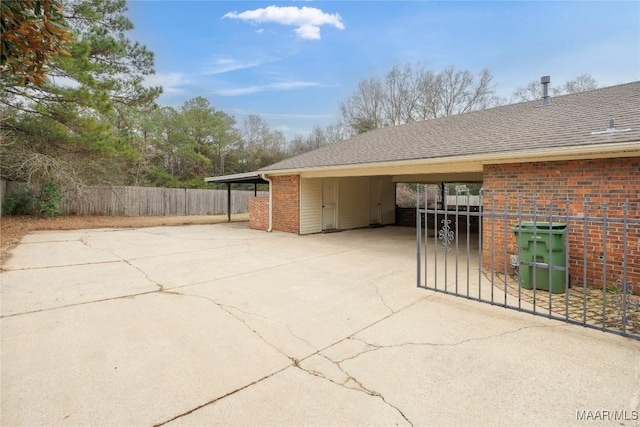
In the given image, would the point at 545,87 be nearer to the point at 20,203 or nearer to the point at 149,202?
the point at 149,202

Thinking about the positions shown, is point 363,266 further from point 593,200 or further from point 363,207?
point 363,207

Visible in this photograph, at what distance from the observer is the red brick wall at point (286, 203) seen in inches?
435

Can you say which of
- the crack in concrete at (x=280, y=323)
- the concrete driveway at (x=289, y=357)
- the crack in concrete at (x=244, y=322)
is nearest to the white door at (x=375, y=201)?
the concrete driveway at (x=289, y=357)

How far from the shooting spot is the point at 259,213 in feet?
41.1

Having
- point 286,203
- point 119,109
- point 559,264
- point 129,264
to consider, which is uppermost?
point 119,109

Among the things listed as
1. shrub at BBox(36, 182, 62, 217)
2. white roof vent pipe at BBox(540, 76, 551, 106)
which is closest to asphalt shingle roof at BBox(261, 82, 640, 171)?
white roof vent pipe at BBox(540, 76, 551, 106)

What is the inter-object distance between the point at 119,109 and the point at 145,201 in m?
5.91

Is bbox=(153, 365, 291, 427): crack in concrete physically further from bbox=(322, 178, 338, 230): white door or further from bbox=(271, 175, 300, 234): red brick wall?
bbox=(322, 178, 338, 230): white door

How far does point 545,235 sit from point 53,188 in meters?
17.5

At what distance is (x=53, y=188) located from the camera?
13922mm

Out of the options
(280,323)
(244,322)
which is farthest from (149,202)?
(280,323)

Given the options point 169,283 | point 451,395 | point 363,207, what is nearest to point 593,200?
point 451,395

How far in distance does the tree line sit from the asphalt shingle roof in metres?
6.28

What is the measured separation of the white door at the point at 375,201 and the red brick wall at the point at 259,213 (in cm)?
444
